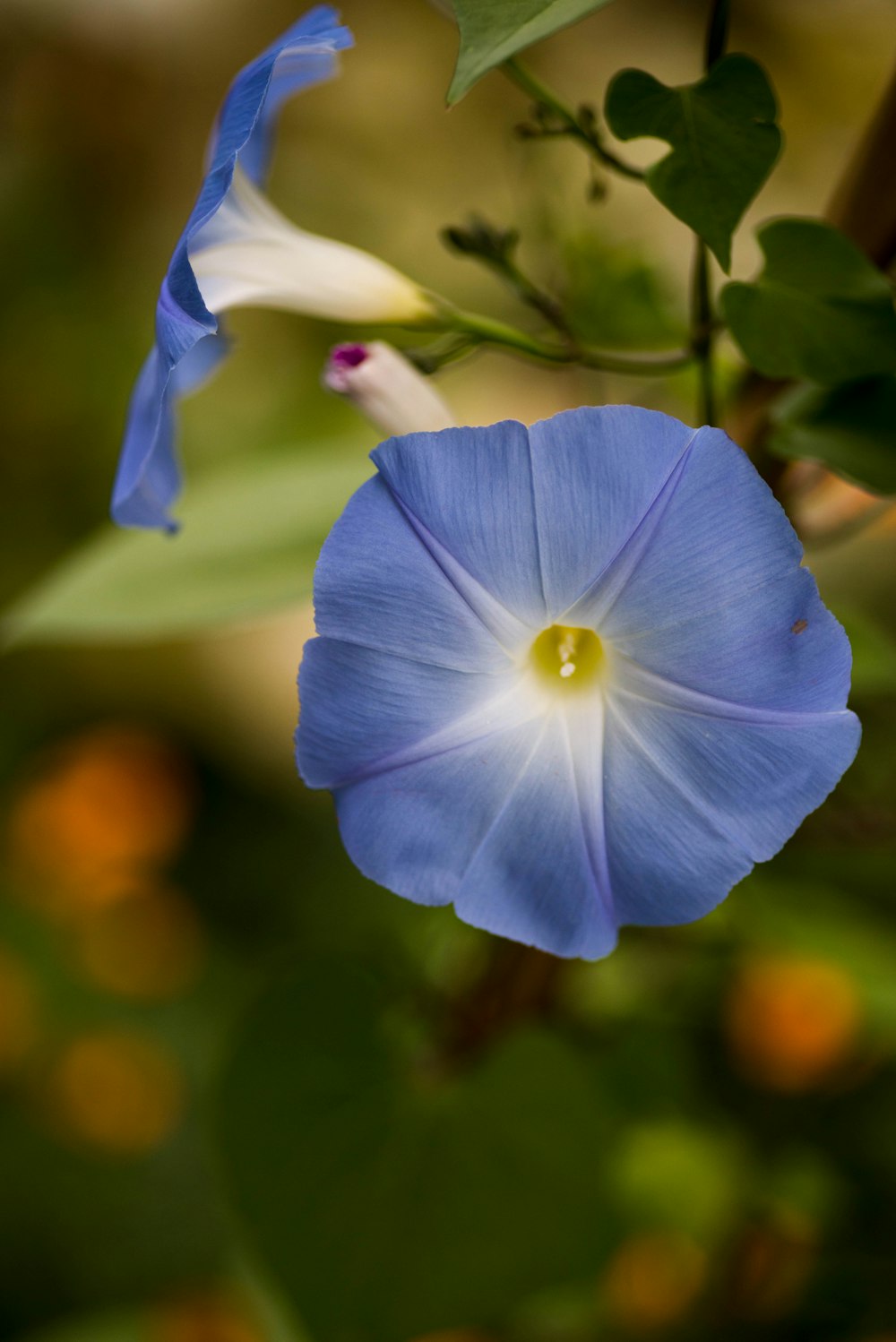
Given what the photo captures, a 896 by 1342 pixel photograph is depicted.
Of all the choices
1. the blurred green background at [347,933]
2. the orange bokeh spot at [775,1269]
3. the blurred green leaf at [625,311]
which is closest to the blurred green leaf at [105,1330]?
the blurred green background at [347,933]

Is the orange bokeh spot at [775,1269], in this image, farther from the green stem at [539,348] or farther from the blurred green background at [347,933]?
the green stem at [539,348]

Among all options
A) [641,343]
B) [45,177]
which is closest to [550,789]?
[641,343]

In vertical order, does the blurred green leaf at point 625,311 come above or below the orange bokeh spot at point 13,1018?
above

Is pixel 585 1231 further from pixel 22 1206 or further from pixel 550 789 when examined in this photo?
pixel 22 1206

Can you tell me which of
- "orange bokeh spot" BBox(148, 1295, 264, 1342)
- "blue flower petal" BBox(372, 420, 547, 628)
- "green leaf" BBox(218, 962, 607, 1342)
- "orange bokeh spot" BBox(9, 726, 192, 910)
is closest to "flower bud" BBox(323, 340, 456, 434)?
"blue flower petal" BBox(372, 420, 547, 628)

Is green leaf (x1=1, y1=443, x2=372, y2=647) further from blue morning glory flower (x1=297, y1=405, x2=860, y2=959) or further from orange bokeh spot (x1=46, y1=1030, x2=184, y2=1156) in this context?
orange bokeh spot (x1=46, y1=1030, x2=184, y2=1156)

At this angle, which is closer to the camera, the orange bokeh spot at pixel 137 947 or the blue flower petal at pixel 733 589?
the blue flower petal at pixel 733 589
